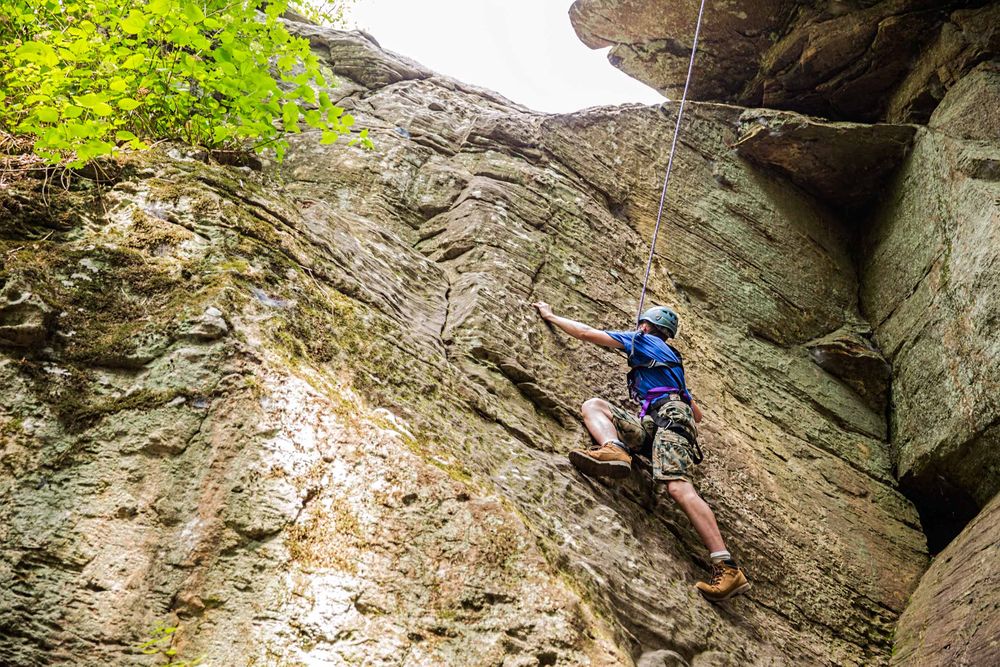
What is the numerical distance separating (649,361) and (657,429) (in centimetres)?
80

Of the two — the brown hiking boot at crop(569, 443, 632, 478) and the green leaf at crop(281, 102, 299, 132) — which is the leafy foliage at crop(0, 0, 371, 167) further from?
the brown hiking boot at crop(569, 443, 632, 478)

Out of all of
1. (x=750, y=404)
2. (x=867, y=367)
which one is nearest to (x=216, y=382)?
(x=750, y=404)

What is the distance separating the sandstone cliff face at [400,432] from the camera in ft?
12.2

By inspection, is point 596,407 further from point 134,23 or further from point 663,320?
point 134,23

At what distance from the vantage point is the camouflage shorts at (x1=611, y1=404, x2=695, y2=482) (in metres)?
6.82

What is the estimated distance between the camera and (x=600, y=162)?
11.8 metres

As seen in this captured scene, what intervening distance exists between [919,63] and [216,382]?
13.4 m

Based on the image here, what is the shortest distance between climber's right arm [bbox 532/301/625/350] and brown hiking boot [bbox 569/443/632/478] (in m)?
1.42

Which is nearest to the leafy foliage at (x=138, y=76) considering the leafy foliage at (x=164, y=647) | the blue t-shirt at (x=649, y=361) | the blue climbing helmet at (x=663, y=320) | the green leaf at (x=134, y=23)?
the green leaf at (x=134, y=23)

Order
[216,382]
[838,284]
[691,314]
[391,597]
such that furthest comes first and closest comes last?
[838,284] → [691,314] → [216,382] → [391,597]

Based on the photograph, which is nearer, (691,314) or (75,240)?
(75,240)

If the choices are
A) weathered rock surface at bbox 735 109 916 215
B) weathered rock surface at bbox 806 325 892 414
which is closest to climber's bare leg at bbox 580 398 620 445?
weathered rock surface at bbox 806 325 892 414

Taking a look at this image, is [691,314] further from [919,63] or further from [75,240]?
[75,240]

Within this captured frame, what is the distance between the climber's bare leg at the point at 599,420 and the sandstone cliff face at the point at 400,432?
239 mm
